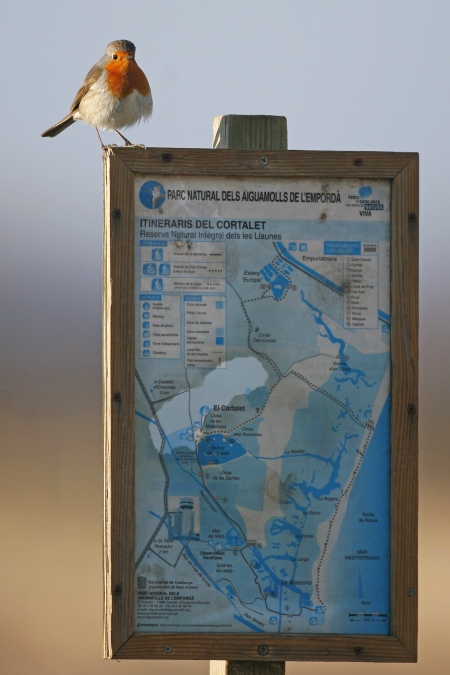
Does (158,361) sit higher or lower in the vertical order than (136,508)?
higher

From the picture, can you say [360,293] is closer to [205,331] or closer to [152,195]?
[205,331]

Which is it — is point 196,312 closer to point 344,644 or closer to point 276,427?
point 276,427

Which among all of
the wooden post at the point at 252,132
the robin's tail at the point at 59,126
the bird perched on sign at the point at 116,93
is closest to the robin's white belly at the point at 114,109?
the bird perched on sign at the point at 116,93

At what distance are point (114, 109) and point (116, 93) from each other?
93 mm

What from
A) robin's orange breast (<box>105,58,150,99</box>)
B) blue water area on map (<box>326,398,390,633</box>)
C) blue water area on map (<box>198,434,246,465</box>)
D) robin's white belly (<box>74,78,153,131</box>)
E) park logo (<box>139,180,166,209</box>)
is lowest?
blue water area on map (<box>326,398,390,633</box>)

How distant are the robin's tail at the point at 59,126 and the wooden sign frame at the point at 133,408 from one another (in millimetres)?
2401

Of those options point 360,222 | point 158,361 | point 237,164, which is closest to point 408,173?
point 360,222

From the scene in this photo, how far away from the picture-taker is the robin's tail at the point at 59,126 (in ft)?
15.3

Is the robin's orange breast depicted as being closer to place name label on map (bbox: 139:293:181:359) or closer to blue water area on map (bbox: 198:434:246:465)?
place name label on map (bbox: 139:293:181:359)

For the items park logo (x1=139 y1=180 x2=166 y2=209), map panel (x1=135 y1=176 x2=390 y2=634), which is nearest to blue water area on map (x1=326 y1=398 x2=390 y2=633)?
map panel (x1=135 y1=176 x2=390 y2=634)

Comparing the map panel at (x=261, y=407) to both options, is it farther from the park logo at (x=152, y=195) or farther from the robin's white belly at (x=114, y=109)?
the robin's white belly at (x=114, y=109)

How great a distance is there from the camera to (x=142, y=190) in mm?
2377

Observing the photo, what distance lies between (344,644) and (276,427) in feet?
1.91

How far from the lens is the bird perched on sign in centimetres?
405
